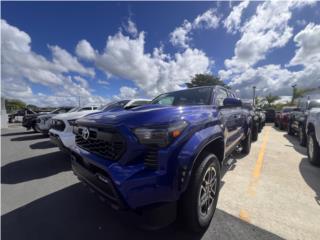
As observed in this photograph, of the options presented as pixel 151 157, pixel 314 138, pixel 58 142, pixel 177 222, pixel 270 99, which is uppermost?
pixel 270 99

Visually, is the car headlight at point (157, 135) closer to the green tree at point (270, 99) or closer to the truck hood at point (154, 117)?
the truck hood at point (154, 117)

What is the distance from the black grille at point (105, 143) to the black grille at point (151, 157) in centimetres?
25

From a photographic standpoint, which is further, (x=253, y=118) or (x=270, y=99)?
(x=270, y=99)

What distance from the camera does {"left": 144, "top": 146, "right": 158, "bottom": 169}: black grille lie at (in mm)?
1605

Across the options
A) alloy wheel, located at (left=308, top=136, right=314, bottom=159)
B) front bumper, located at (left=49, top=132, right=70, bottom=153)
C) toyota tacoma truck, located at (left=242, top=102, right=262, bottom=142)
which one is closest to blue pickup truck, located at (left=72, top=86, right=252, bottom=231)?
front bumper, located at (left=49, top=132, right=70, bottom=153)

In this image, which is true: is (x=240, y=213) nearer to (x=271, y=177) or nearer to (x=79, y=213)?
(x=271, y=177)

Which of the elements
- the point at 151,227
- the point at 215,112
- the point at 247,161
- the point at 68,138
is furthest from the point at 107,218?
the point at 247,161

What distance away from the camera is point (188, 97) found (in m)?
3.26

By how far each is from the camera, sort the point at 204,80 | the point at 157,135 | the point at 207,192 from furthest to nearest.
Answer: the point at 204,80 → the point at 207,192 → the point at 157,135

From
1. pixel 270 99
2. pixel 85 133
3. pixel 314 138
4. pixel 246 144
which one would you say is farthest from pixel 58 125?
pixel 270 99

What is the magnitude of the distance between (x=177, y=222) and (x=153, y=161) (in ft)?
3.69

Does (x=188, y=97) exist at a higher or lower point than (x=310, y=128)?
higher

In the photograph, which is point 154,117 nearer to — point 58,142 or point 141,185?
point 141,185

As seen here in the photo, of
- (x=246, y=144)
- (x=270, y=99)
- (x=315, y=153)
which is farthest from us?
(x=270, y=99)
